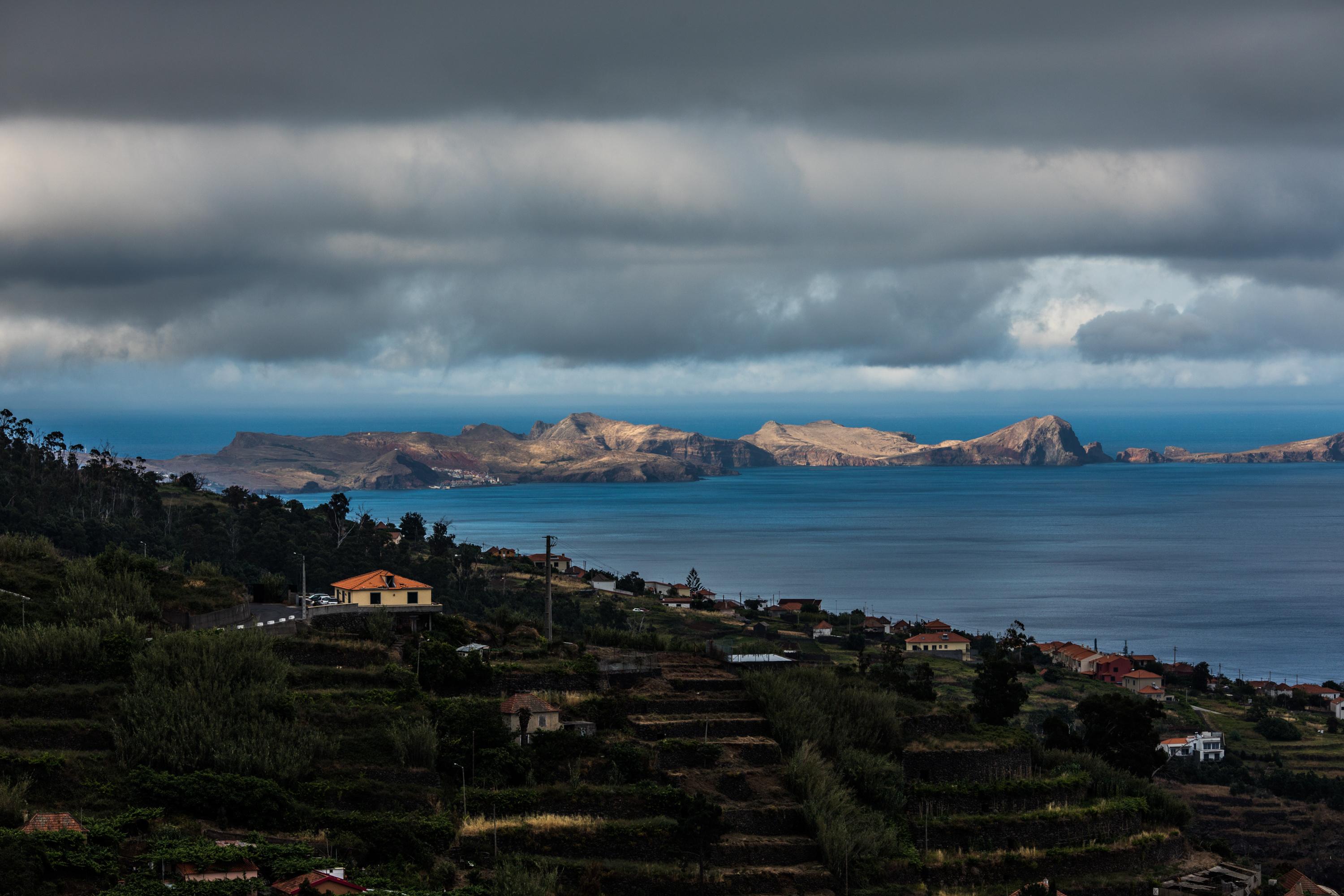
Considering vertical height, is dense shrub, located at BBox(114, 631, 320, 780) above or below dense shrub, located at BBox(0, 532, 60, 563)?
below

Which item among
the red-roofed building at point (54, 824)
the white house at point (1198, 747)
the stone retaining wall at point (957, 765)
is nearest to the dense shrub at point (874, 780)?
the stone retaining wall at point (957, 765)

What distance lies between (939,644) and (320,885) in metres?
59.1

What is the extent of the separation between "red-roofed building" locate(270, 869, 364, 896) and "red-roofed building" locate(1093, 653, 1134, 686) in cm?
5508

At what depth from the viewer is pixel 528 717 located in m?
30.9

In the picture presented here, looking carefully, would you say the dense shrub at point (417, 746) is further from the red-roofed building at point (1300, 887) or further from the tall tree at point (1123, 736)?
the tall tree at point (1123, 736)

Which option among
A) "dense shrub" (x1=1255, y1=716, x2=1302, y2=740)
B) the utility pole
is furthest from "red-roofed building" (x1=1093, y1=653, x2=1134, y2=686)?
the utility pole

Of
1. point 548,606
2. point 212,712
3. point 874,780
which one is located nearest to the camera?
point 212,712

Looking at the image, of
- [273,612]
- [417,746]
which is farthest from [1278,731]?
[273,612]

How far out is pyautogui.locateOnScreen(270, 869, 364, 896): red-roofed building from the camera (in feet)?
72.8

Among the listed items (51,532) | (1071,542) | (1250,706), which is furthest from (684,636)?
(1071,542)

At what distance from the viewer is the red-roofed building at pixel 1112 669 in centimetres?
6919

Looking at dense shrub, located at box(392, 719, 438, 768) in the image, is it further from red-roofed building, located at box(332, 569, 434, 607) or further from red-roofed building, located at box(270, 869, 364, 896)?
red-roofed building, located at box(332, 569, 434, 607)

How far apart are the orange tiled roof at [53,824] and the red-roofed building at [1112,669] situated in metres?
57.6

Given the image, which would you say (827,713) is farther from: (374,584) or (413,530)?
(413,530)
